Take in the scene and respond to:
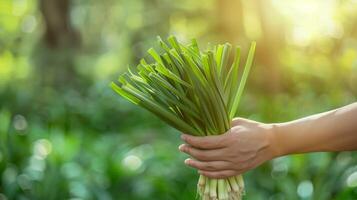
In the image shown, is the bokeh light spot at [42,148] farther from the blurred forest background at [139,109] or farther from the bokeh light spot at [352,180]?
the bokeh light spot at [352,180]

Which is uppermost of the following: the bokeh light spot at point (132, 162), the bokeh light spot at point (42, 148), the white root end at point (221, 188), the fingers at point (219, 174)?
the bokeh light spot at point (42, 148)

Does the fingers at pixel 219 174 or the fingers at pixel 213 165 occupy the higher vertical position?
the fingers at pixel 213 165

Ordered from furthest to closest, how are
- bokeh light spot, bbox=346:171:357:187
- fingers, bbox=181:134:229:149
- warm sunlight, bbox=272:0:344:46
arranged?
1. warm sunlight, bbox=272:0:344:46
2. bokeh light spot, bbox=346:171:357:187
3. fingers, bbox=181:134:229:149

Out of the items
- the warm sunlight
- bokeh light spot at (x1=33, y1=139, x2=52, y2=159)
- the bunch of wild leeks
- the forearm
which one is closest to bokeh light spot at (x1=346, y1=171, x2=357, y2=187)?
the forearm

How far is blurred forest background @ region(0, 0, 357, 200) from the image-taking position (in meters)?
3.71

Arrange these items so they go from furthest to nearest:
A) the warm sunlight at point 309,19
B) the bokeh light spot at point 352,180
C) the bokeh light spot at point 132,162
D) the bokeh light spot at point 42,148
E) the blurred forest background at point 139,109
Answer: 1. the warm sunlight at point 309,19
2. the bokeh light spot at point 42,148
3. the bokeh light spot at point 132,162
4. the blurred forest background at point 139,109
5. the bokeh light spot at point 352,180

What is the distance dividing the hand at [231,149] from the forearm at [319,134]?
0.04 meters

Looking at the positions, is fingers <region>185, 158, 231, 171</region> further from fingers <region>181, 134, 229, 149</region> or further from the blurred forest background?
the blurred forest background

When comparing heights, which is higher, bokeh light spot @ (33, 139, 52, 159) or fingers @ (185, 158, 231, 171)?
bokeh light spot @ (33, 139, 52, 159)

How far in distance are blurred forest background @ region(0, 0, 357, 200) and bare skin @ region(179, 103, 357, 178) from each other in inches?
54.4

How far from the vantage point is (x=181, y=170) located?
391 centimetres

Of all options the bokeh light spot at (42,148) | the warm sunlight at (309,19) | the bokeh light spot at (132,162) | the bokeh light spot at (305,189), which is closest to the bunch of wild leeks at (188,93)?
the bokeh light spot at (305,189)

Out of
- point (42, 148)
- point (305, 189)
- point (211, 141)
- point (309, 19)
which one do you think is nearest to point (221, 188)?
point (211, 141)

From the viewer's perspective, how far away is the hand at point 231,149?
184 centimetres
